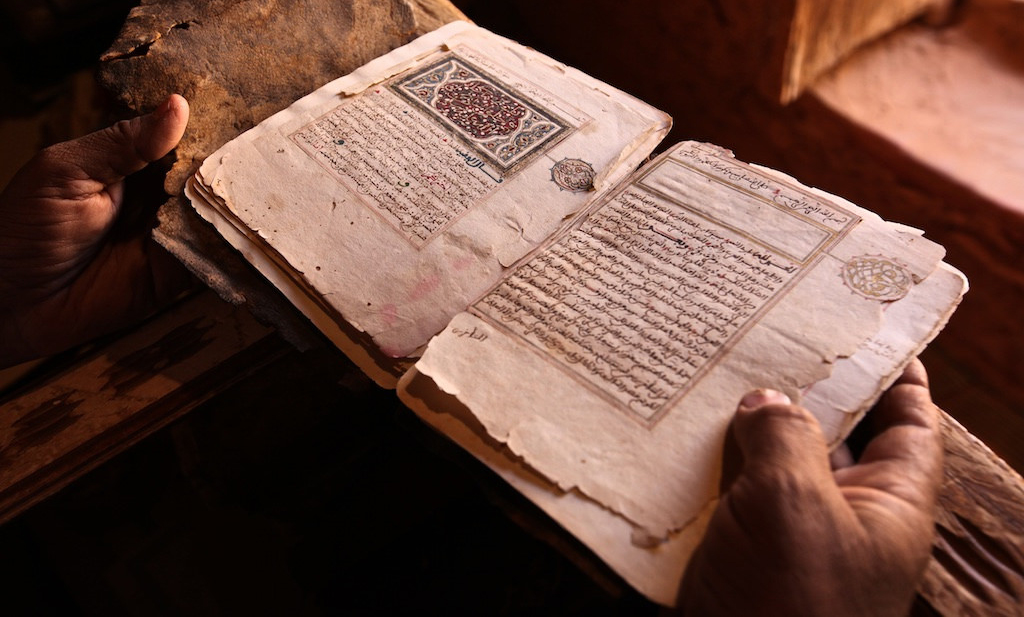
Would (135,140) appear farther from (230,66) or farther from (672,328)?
(672,328)

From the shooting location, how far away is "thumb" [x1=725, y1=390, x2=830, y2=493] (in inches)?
24.9

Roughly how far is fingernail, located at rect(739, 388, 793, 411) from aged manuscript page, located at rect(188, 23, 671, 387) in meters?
0.34

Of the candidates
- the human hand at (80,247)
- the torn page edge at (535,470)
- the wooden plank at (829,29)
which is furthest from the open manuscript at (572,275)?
the wooden plank at (829,29)

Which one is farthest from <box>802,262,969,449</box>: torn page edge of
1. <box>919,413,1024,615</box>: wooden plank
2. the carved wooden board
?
the carved wooden board

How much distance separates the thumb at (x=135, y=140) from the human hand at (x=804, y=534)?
86cm

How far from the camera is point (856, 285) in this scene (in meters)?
0.82

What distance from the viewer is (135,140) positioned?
101 cm

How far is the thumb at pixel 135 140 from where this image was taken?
100cm

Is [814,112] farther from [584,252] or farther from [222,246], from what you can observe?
[222,246]

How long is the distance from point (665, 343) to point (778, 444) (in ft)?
0.61

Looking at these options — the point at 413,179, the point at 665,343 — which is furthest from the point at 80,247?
the point at 665,343

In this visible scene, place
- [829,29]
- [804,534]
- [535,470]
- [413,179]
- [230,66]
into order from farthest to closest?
[829,29]
[230,66]
[413,179]
[535,470]
[804,534]

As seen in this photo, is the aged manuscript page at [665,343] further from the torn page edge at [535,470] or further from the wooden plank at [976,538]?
the wooden plank at [976,538]

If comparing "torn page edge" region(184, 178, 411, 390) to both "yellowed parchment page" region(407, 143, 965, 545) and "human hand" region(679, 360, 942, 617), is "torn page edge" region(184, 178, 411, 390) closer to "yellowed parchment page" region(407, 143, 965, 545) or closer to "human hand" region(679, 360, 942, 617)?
"yellowed parchment page" region(407, 143, 965, 545)
